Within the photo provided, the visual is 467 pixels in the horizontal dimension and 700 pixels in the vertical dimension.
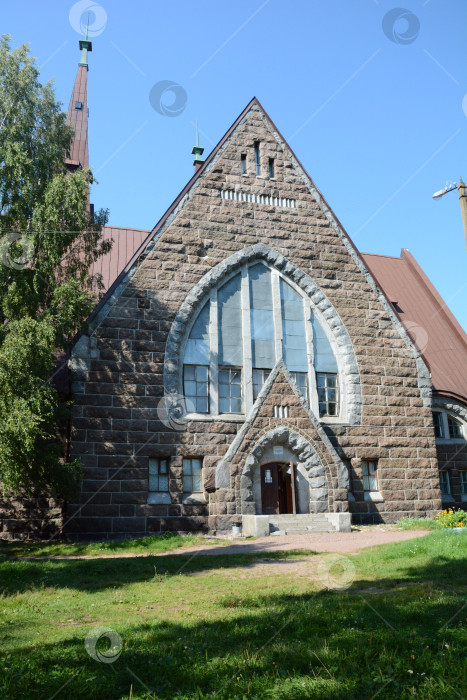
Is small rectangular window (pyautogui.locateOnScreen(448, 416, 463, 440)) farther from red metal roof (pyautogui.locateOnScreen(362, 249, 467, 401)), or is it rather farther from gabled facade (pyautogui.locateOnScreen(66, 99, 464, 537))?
gabled facade (pyautogui.locateOnScreen(66, 99, 464, 537))

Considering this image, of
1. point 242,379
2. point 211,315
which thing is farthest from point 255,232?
point 242,379

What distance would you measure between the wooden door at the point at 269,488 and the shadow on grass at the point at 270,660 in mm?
15980

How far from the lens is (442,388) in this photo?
22.6 m

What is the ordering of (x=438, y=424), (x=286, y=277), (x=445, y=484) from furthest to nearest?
(x=438, y=424), (x=445, y=484), (x=286, y=277)

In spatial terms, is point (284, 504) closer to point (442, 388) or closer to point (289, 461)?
point (289, 461)

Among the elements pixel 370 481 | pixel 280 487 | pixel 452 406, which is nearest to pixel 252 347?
pixel 280 487

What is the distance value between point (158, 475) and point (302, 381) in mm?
5556

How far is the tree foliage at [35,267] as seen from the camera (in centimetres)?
1336

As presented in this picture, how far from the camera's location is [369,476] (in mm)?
18938

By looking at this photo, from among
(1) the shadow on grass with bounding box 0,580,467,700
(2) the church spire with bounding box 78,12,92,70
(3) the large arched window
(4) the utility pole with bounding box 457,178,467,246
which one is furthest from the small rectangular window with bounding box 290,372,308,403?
(2) the church spire with bounding box 78,12,92,70

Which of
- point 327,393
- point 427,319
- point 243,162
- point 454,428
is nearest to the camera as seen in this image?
point 327,393

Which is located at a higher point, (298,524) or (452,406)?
(452,406)

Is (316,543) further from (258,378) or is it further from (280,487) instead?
(258,378)

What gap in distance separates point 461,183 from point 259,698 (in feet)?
40.7
